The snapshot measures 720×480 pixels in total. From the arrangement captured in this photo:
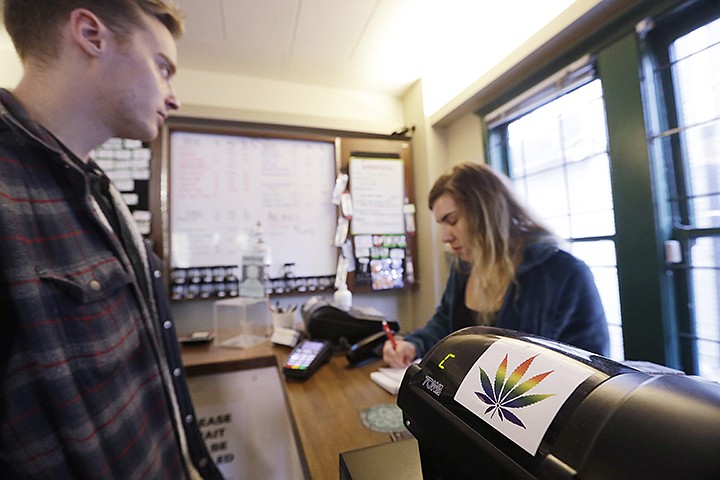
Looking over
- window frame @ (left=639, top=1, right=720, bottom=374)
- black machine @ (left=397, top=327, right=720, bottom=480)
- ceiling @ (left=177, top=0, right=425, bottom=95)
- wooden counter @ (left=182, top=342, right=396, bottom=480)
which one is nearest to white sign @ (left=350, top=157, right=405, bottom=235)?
ceiling @ (left=177, top=0, right=425, bottom=95)

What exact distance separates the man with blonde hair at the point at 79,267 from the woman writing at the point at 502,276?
0.67 m

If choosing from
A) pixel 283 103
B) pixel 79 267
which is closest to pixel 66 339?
pixel 79 267

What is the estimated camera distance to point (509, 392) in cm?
28

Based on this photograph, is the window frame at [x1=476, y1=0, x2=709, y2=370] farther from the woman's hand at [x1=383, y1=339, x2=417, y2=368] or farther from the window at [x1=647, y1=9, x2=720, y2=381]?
the woman's hand at [x1=383, y1=339, x2=417, y2=368]

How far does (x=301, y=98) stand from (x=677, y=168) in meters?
1.92

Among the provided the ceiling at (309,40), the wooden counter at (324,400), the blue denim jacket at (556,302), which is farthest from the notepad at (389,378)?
the ceiling at (309,40)

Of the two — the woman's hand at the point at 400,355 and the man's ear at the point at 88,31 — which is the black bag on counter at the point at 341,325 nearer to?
the woman's hand at the point at 400,355

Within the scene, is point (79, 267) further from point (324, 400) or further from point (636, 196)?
point (636, 196)

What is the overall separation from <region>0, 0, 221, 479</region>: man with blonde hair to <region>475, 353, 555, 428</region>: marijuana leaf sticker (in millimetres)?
619

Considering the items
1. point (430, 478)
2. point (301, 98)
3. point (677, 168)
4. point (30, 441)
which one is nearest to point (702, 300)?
point (677, 168)

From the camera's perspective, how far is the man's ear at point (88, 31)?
607 mm

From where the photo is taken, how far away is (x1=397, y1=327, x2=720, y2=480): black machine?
194 millimetres

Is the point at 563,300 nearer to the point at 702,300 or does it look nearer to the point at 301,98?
the point at 702,300

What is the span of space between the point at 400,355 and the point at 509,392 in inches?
28.7
